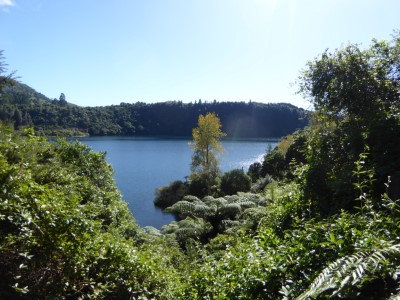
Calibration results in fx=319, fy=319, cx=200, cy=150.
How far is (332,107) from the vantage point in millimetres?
5684

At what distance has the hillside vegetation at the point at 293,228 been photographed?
222cm

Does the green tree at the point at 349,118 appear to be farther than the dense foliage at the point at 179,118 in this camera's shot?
No

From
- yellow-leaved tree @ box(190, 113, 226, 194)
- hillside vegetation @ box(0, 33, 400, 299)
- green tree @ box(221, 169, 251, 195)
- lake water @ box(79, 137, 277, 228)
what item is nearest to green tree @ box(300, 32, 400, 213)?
hillside vegetation @ box(0, 33, 400, 299)

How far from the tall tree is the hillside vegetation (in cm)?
2191

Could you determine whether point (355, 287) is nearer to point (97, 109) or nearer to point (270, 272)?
point (270, 272)

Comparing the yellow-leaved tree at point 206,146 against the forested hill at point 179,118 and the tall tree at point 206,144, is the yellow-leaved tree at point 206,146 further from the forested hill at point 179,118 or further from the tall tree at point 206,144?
the forested hill at point 179,118

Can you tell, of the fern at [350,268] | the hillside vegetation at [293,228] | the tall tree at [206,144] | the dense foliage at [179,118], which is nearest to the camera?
the fern at [350,268]

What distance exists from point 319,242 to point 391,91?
3686 mm

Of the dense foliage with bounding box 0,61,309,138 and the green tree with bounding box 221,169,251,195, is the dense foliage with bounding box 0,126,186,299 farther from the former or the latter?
the dense foliage with bounding box 0,61,309,138

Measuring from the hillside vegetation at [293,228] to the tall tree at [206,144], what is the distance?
21908 mm

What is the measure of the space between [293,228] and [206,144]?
25.2 metres

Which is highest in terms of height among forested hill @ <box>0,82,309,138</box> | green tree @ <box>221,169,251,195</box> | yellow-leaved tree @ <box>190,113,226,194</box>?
forested hill @ <box>0,82,309,138</box>

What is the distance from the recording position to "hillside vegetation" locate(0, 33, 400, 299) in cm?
222

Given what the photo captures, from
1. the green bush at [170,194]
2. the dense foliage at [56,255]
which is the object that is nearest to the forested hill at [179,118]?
the green bush at [170,194]
